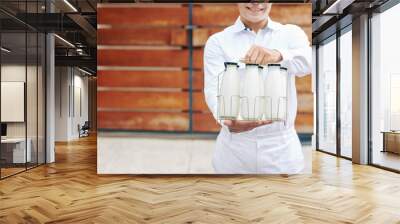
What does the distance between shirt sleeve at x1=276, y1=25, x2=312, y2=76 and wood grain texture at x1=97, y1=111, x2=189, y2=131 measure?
1.77 metres

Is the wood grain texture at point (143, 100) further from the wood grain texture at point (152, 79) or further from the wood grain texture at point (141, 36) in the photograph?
the wood grain texture at point (141, 36)

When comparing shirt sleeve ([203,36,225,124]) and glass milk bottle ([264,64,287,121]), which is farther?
shirt sleeve ([203,36,225,124])

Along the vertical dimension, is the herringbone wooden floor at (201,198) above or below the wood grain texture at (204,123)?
below

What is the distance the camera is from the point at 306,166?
635cm

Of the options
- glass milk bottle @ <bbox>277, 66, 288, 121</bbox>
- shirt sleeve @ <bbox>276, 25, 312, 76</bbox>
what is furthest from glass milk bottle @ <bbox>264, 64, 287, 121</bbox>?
shirt sleeve @ <bbox>276, 25, 312, 76</bbox>

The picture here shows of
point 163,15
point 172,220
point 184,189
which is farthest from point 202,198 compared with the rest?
point 163,15

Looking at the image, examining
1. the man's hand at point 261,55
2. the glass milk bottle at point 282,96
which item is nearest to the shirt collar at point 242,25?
the man's hand at point 261,55

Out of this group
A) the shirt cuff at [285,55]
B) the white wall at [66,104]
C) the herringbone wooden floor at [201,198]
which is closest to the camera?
the herringbone wooden floor at [201,198]

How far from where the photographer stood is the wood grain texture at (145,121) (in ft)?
20.8

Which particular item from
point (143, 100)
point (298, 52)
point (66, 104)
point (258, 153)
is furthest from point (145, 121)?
point (66, 104)

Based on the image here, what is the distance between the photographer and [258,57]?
5.86 metres

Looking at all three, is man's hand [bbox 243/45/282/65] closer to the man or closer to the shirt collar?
the man

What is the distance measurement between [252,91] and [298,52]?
364cm

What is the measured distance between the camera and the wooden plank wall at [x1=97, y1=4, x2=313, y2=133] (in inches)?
249
